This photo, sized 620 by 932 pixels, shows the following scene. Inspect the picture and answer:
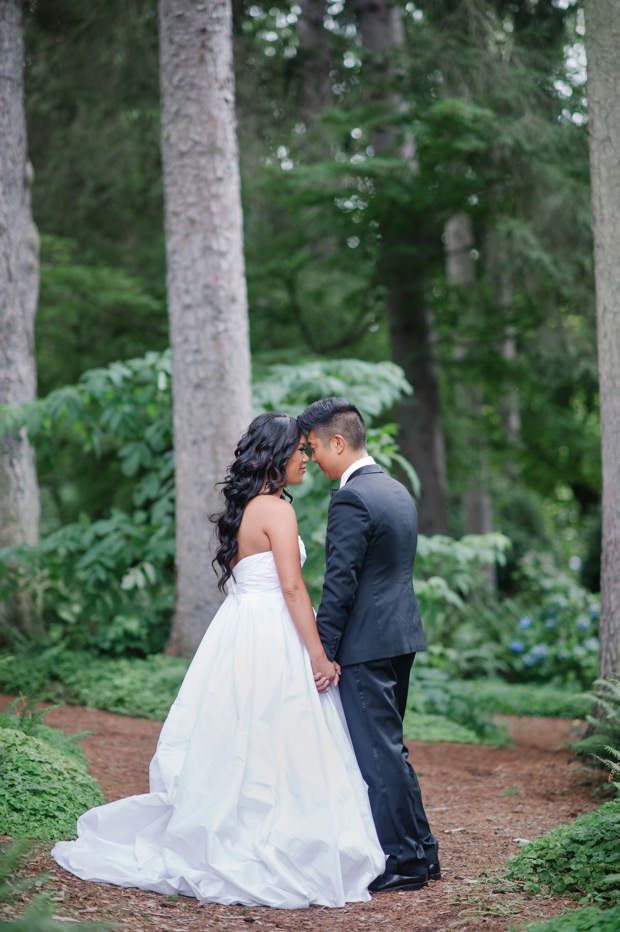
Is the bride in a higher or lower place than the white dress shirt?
lower

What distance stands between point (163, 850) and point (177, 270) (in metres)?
4.40

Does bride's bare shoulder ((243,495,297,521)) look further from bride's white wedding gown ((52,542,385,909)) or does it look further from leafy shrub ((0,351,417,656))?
leafy shrub ((0,351,417,656))

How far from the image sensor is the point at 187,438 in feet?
21.3

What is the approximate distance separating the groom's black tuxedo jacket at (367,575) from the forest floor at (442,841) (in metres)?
1.05

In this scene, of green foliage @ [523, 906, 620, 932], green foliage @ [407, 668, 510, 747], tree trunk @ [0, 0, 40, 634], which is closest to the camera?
green foliage @ [523, 906, 620, 932]

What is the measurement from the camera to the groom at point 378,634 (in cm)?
368

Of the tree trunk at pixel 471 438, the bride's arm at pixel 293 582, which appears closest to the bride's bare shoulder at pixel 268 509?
the bride's arm at pixel 293 582

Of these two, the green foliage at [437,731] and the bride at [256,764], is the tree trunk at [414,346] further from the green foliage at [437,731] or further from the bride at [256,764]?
the bride at [256,764]

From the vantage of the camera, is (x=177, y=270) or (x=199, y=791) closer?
(x=199, y=791)

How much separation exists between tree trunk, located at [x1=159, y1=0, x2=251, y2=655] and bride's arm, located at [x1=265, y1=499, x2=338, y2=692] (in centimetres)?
274

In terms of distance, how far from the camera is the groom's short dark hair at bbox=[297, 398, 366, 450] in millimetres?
3877

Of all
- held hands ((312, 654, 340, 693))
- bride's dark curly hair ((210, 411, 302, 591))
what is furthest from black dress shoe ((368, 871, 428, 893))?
bride's dark curly hair ((210, 411, 302, 591))

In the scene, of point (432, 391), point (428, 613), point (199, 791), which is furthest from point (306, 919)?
point (432, 391)

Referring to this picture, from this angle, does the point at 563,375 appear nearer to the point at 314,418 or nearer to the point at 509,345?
the point at 509,345
